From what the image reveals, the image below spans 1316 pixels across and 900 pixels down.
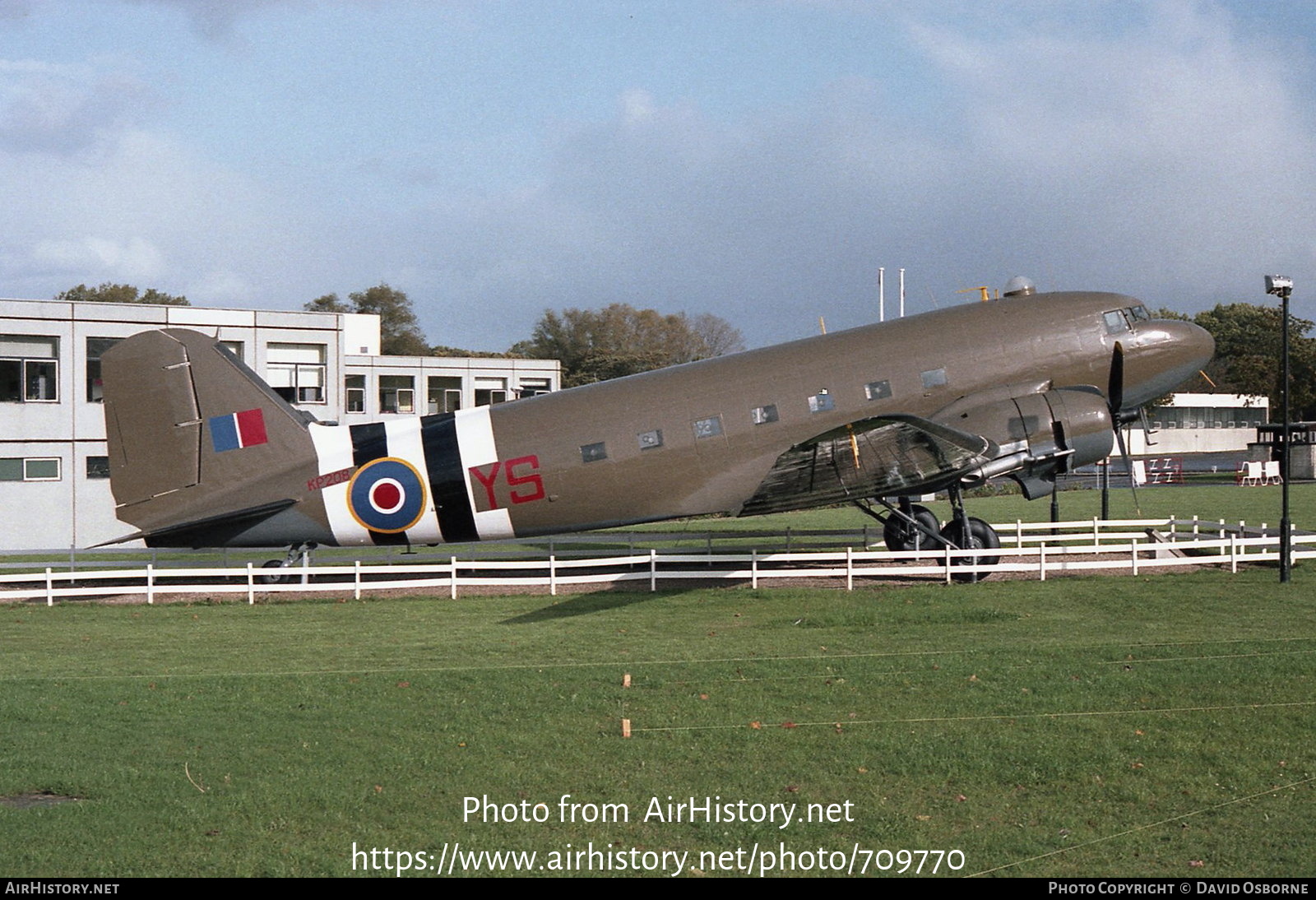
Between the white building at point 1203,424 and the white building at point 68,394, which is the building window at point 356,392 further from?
the white building at point 1203,424

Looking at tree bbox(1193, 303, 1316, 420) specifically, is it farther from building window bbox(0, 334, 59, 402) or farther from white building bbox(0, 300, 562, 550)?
building window bbox(0, 334, 59, 402)

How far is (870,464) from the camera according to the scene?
2183 cm

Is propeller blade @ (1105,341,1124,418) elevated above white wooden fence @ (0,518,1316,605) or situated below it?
above

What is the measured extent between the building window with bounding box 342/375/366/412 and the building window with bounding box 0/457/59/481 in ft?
47.4

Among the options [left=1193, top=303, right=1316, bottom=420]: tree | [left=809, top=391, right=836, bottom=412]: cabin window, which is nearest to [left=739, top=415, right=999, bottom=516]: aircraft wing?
[left=809, top=391, right=836, bottom=412]: cabin window

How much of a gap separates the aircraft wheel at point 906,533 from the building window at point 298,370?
25884mm

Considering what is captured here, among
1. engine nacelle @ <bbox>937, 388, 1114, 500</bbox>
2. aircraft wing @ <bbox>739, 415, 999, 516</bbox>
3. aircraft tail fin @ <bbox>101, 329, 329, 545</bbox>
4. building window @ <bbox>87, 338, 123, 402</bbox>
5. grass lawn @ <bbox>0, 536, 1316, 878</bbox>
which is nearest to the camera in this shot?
grass lawn @ <bbox>0, 536, 1316, 878</bbox>

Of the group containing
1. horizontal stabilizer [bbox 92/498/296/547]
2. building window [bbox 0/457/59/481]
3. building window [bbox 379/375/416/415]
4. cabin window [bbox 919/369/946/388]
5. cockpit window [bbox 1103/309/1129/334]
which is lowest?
horizontal stabilizer [bbox 92/498/296/547]

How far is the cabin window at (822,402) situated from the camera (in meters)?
23.5

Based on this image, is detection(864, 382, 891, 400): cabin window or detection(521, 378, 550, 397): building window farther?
detection(521, 378, 550, 397): building window

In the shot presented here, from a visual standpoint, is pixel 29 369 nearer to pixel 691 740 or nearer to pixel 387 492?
pixel 387 492

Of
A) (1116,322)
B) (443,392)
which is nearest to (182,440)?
(1116,322)

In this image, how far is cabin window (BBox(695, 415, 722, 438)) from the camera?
2338 centimetres

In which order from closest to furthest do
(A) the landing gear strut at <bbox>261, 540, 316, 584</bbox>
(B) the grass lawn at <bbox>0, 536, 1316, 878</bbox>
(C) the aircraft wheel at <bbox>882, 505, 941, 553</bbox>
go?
(B) the grass lawn at <bbox>0, 536, 1316, 878</bbox>, (A) the landing gear strut at <bbox>261, 540, 316, 584</bbox>, (C) the aircraft wheel at <bbox>882, 505, 941, 553</bbox>
